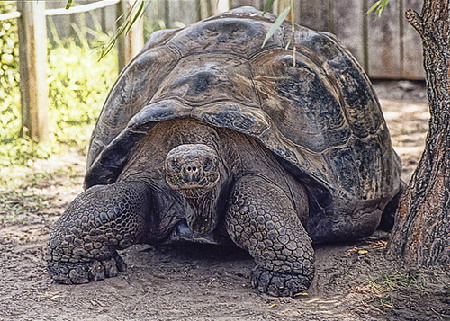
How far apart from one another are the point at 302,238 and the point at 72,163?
334 cm

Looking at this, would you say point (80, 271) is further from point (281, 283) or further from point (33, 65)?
point (33, 65)

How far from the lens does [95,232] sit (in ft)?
10.8

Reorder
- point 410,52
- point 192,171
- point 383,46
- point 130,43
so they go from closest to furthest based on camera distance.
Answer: point 192,171 < point 130,43 < point 410,52 < point 383,46

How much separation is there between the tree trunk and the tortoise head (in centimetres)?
93

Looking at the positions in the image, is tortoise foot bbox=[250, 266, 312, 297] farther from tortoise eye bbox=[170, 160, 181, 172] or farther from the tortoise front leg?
tortoise eye bbox=[170, 160, 181, 172]

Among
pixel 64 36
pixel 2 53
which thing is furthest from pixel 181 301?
pixel 64 36

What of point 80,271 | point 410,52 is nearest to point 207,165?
point 80,271

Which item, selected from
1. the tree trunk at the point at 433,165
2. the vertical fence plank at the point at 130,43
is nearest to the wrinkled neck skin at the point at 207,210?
the tree trunk at the point at 433,165

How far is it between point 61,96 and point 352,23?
3.47 meters

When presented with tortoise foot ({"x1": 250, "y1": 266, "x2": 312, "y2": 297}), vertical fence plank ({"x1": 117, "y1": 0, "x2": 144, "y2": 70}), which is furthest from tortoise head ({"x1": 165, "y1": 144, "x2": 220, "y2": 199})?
vertical fence plank ({"x1": 117, "y1": 0, "x2": 144, "y2": 70})

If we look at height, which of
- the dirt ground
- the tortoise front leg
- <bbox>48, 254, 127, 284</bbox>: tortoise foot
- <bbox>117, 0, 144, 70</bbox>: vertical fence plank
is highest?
<bbox>117, 0, 144, 70</bbox>: vertical fence plank

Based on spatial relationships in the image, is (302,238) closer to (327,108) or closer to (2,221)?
(327,108)

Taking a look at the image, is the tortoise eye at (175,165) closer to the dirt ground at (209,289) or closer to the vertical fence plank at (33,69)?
the dirt ground at (209,289)

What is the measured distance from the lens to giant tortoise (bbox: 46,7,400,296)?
3.22 m
